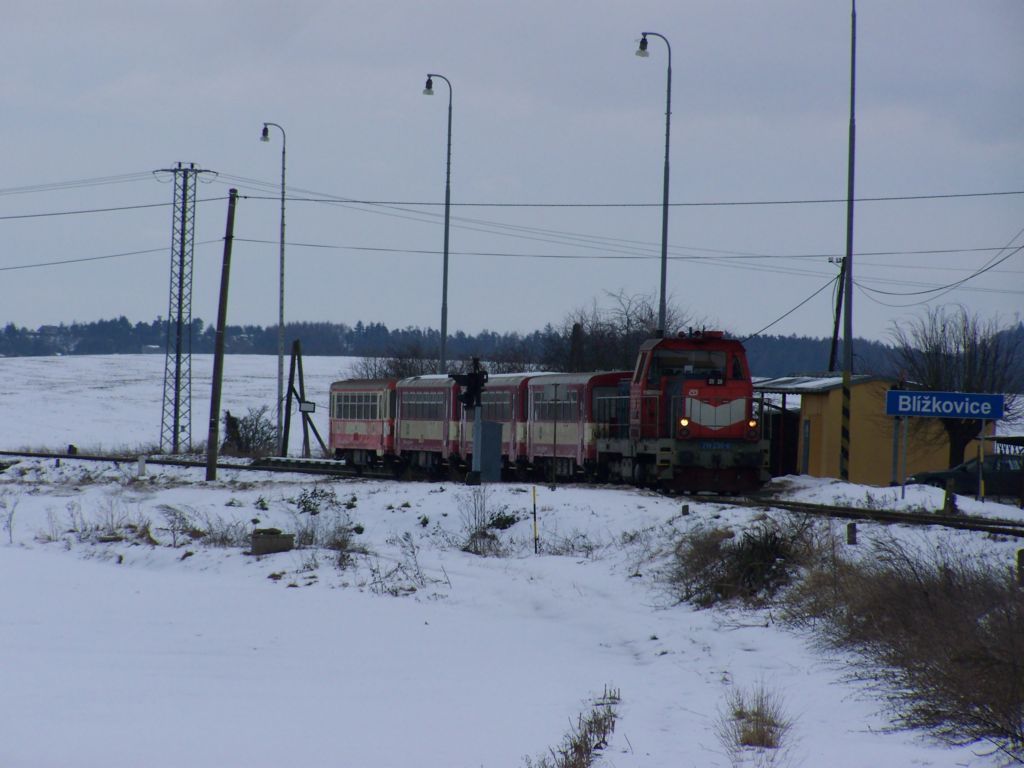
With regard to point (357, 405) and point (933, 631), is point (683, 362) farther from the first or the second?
point (357, 405)

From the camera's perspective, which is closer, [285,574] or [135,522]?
[285,574]

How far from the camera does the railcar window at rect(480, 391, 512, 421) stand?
32344mm

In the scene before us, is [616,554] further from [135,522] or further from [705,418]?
[135,522]

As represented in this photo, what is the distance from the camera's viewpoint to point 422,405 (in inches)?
1422

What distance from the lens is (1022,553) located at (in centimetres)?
1267

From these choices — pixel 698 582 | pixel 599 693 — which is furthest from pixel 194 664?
pixel 698 582

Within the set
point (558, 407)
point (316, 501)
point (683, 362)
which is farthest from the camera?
point (558, 407)

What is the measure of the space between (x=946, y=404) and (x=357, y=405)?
22.9 m

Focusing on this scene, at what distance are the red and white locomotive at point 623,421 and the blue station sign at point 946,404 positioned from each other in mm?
3074

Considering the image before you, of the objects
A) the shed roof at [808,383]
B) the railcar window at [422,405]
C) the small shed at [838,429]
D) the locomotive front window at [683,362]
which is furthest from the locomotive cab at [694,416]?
the railcar window at [422,405]

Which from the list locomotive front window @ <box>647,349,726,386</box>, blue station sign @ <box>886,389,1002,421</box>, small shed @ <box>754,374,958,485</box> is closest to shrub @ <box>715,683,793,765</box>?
blue station sign @ <box>886,389,1002,421</box>

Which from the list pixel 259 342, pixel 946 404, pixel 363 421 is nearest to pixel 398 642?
pixel 946 404

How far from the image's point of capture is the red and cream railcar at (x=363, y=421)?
38562 mm

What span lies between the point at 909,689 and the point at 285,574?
11170 mm
